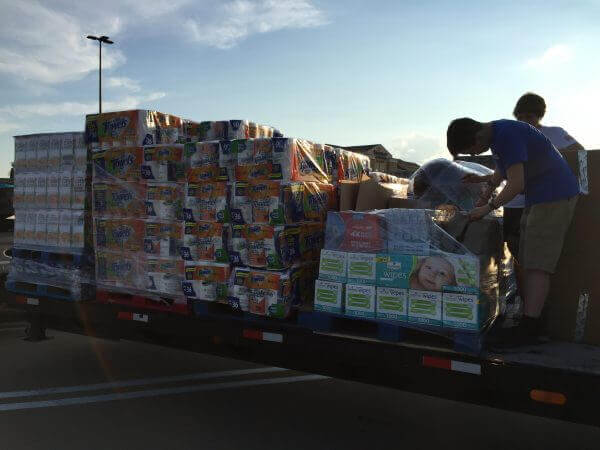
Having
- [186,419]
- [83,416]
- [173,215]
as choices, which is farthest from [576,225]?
[83,416]

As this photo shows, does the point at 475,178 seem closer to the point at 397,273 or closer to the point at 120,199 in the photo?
the point at 397,273

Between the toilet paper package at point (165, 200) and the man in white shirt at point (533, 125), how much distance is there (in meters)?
2.25

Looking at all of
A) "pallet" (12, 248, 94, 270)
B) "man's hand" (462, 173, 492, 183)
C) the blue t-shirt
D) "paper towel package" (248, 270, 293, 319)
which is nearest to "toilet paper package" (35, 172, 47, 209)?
"pallet" (12, 248, 94, 270)

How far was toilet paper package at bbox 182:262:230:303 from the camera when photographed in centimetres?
354

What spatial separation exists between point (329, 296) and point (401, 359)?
55cm

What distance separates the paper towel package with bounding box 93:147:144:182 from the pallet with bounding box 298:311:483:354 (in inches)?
67.8

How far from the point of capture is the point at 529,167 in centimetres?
302

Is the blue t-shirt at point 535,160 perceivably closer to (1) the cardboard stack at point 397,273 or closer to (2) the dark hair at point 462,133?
(2) the dark hair at point 462,133

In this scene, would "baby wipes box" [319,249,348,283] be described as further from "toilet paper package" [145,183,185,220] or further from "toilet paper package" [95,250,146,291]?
"toilet paper package" [95,250,146,291]

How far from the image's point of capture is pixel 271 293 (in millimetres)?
3312

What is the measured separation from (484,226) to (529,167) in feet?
1.42

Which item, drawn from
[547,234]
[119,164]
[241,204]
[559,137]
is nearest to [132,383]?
[119,164]

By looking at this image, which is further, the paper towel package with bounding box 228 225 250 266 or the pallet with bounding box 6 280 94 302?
the pallet with bounding box 6 280 94 302

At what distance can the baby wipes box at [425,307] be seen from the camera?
2.79 meters
